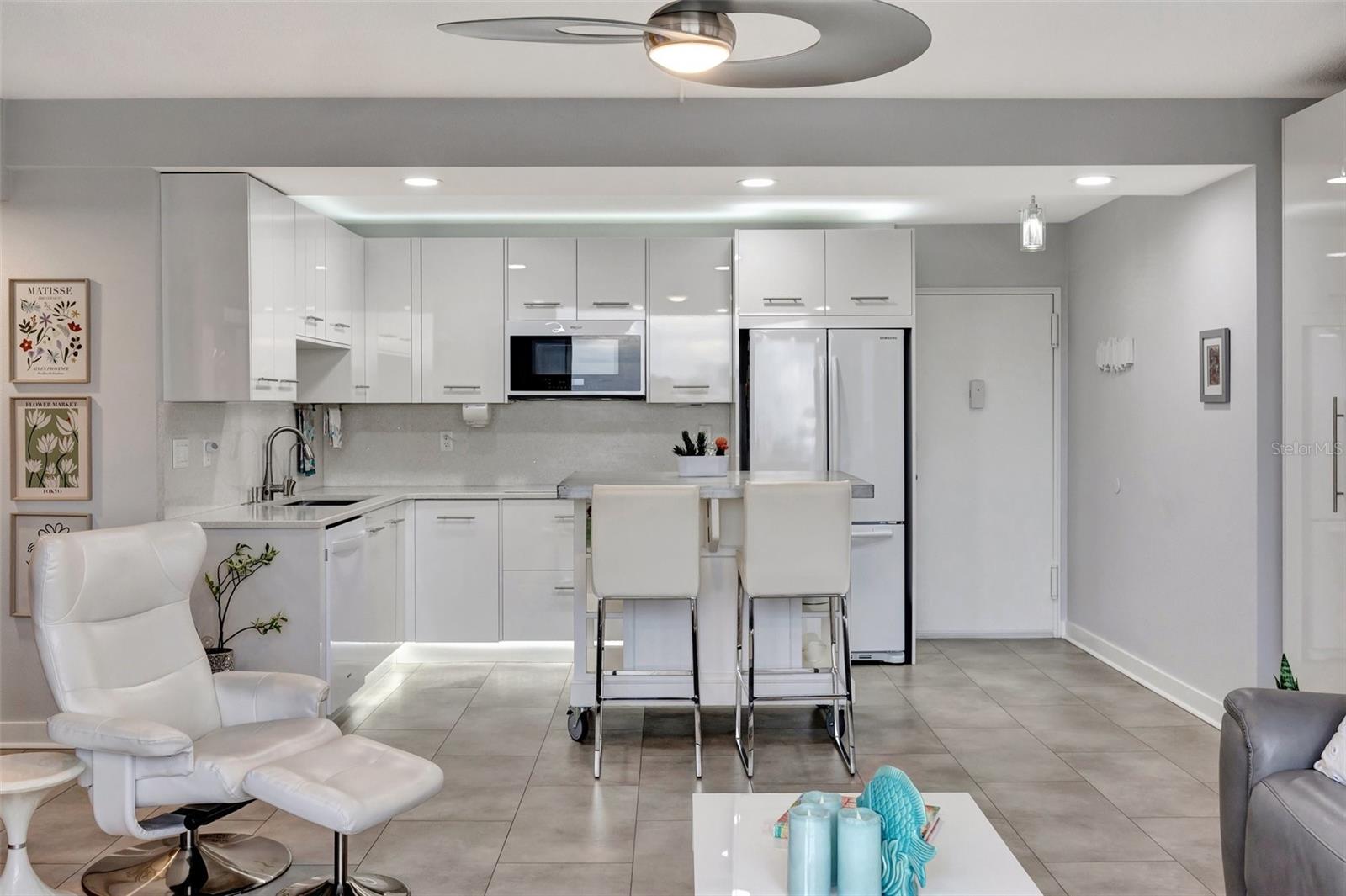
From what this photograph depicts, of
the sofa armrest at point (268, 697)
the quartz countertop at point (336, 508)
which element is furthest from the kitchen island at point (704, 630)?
the sofa armrest at point (268, 697)

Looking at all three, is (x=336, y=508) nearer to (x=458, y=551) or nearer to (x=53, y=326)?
(x=458, y=551)

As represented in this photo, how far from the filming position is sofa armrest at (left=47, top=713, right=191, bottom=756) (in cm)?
255

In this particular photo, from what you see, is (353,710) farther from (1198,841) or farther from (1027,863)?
(1198,841)

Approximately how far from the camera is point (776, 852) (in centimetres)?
225

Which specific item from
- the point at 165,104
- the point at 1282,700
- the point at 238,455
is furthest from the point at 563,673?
the point at 1282,700

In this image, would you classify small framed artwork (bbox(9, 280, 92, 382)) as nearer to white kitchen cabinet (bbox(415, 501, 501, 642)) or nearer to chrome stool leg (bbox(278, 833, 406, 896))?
white kitchen cabinet (bbox(415, 501, 501, 642))

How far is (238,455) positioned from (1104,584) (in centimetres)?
457

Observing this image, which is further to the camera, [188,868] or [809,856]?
[188,868]

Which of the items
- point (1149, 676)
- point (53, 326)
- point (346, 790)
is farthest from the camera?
point (1149, 676)

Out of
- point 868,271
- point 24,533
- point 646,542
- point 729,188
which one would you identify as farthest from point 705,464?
point 24,533

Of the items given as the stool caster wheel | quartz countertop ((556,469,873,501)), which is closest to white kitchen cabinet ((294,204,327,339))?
quartz countertop ((556,469,873,501))

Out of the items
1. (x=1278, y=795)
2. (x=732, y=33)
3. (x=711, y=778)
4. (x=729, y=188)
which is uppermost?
(x=729, y=188)

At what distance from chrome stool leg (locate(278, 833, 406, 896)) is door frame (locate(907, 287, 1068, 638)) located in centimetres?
401

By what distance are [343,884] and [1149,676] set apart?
13.0 ft
